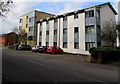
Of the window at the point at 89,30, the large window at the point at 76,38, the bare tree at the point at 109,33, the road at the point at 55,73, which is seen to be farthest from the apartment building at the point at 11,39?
the road at the point at 55,73

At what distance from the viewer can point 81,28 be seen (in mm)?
23859

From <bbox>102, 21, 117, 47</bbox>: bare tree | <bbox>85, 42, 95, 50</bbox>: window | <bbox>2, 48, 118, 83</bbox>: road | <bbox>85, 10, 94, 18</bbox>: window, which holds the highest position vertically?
<bbox>85, 10, 94, 18</bbox>: window

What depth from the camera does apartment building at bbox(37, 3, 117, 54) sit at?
22188 millimetres

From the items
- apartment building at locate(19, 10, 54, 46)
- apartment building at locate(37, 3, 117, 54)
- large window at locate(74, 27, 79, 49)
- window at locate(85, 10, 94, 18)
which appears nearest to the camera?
apartment building at locate(37, 3, 117, 54)

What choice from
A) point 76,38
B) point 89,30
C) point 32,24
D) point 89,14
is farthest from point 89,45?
point 32,24

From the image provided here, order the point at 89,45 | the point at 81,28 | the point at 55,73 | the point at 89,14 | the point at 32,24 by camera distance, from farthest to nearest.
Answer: the point at 32,24 < the point at 81,28 < the point at 89,14 < the point at 89,45 < the point at 55,73

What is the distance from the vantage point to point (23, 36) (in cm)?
3934

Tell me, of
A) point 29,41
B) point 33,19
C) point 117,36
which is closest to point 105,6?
point 117,36

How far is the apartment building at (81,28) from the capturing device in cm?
2219

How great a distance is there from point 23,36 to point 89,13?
80.7 ft

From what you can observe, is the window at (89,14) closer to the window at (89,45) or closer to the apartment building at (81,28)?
the apartment building at (81,28)

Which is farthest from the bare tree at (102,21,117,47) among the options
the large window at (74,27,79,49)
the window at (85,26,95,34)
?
the large window at (74,27,79,49)

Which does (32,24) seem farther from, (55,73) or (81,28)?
(55,73)

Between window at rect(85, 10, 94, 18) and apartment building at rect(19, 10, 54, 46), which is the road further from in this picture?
apartment building at rect(19, 10, 54, 46)
